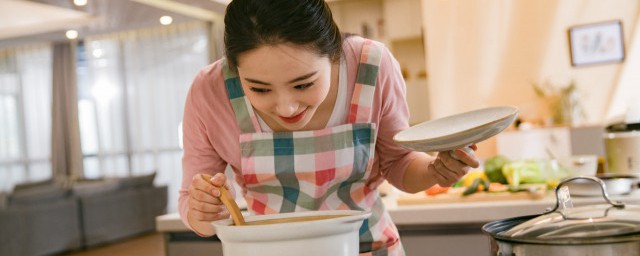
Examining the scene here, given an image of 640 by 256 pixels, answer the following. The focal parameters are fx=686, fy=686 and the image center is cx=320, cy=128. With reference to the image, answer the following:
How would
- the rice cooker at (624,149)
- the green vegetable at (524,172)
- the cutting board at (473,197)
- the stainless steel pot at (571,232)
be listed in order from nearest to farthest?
the stainless steel pot at (571,232) → the cutting board at (473,197) → the rice cooker at (624,149) → the green vegetable at (524,172)

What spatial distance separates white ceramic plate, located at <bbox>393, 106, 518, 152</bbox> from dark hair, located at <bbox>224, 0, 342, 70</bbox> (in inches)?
8.6

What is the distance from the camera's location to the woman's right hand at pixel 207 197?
899 millimetres

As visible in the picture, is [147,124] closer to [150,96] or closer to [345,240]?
[150,96]

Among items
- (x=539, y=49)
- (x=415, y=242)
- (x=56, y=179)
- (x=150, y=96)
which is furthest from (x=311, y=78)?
(x=150, y=96)

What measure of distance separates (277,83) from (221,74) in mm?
295

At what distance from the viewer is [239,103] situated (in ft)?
4.08

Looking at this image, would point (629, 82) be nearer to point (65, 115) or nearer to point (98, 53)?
point (98, 53)

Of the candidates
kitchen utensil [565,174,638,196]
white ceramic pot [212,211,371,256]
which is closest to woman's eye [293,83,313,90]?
white ceramic pot [212,211,371,256]

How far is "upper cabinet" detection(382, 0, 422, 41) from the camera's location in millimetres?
7117

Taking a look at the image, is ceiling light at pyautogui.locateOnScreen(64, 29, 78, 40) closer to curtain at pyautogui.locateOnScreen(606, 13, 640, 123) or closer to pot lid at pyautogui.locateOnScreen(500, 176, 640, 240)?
curtain at pyautogui.locateOnScreen(606, 13, 640, 123)

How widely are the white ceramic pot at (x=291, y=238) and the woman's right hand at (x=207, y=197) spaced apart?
0.14 metres

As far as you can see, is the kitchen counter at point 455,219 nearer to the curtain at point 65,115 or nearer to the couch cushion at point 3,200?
the couch cushion at point 3,200

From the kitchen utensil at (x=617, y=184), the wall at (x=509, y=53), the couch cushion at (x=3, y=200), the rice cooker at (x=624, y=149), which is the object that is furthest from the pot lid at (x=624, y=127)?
the couch cushion at (x=3, y=200)

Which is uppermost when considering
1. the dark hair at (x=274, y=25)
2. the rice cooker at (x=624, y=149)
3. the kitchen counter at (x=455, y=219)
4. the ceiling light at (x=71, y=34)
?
the ceiling light at (x=71, y=34)
